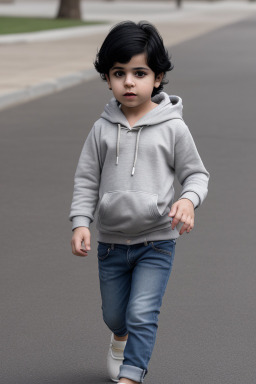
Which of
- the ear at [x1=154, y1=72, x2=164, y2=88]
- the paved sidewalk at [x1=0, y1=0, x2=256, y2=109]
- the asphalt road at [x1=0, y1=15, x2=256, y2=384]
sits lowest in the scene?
the paved sidewalk at [x1=0, y1=0, x2=256, y2=109]

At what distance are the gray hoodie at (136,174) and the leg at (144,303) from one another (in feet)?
0.20

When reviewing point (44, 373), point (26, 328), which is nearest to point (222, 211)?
point (26, 328)

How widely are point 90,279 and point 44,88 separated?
1093 cm

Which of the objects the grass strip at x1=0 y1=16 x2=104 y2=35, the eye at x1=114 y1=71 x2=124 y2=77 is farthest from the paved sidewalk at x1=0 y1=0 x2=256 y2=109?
the eye at x1=114 y1=71 x2=124 y2=77

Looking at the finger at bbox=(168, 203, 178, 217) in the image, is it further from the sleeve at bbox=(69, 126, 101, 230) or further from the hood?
the sleeve at bbox=(69, 126, 101, 230)

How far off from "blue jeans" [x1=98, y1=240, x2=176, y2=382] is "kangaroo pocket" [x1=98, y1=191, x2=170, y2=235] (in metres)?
0.09

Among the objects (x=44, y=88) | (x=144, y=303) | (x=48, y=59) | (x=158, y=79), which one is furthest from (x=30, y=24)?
(x=144, y=303)

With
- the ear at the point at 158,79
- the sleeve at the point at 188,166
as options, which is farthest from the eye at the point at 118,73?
the sleeve at the point at 188,166

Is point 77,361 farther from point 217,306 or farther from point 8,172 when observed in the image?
point 8,172

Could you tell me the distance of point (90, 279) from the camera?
6.00m

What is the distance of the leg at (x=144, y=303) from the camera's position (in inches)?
150

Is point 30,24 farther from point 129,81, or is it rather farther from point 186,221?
point 186,221

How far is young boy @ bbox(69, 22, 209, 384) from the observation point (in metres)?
3.81

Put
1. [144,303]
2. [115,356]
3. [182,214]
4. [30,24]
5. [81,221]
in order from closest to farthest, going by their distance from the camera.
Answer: [182,214] < [144,303] < [81,221] < [115,356] < [30,24]
